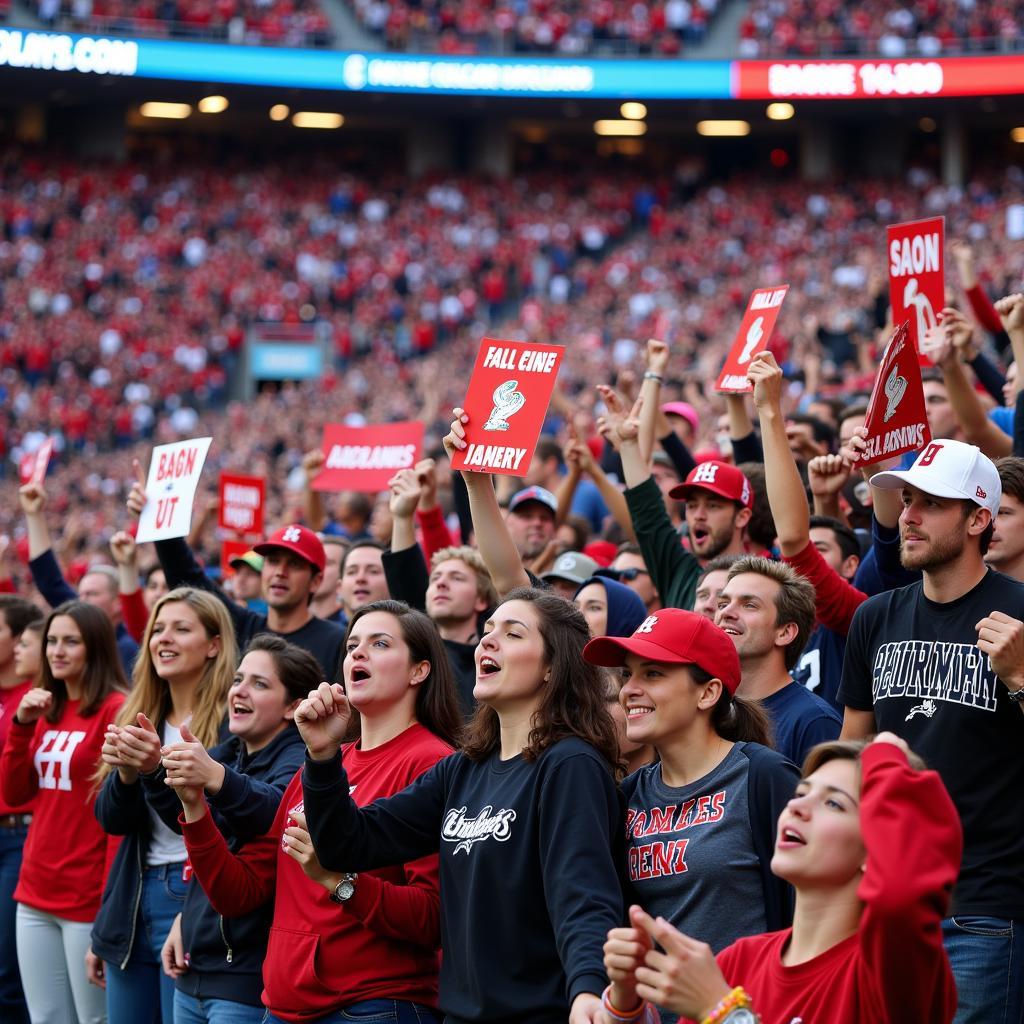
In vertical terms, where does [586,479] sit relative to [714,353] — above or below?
below

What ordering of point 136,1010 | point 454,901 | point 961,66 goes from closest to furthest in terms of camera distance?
point 454,901
point 136,1010
point 961,66

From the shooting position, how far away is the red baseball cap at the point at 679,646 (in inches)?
136

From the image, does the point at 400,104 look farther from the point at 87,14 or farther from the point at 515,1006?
the point at 515,1006

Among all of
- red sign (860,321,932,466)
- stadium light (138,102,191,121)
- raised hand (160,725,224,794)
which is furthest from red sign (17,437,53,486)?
stadium light (138,102,191,121)

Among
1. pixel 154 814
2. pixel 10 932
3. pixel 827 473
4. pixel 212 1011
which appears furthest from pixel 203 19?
pixel 212 1011

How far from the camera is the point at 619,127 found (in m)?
32.4

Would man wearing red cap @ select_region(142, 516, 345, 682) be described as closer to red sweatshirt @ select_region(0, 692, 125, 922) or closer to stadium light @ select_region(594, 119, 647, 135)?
red sweatshirt @ select_region(0, 692, 125, 922)

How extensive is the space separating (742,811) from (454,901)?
0.71 meters

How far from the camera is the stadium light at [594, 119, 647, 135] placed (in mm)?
32344

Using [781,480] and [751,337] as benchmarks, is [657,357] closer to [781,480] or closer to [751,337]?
[751,337]

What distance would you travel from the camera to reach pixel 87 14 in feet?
95.5

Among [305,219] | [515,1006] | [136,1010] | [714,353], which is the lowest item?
[136,1010]

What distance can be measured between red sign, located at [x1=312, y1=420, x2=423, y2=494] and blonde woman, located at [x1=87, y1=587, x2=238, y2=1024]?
88.3 inches

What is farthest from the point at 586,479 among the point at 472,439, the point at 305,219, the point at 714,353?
the point at 305,219
